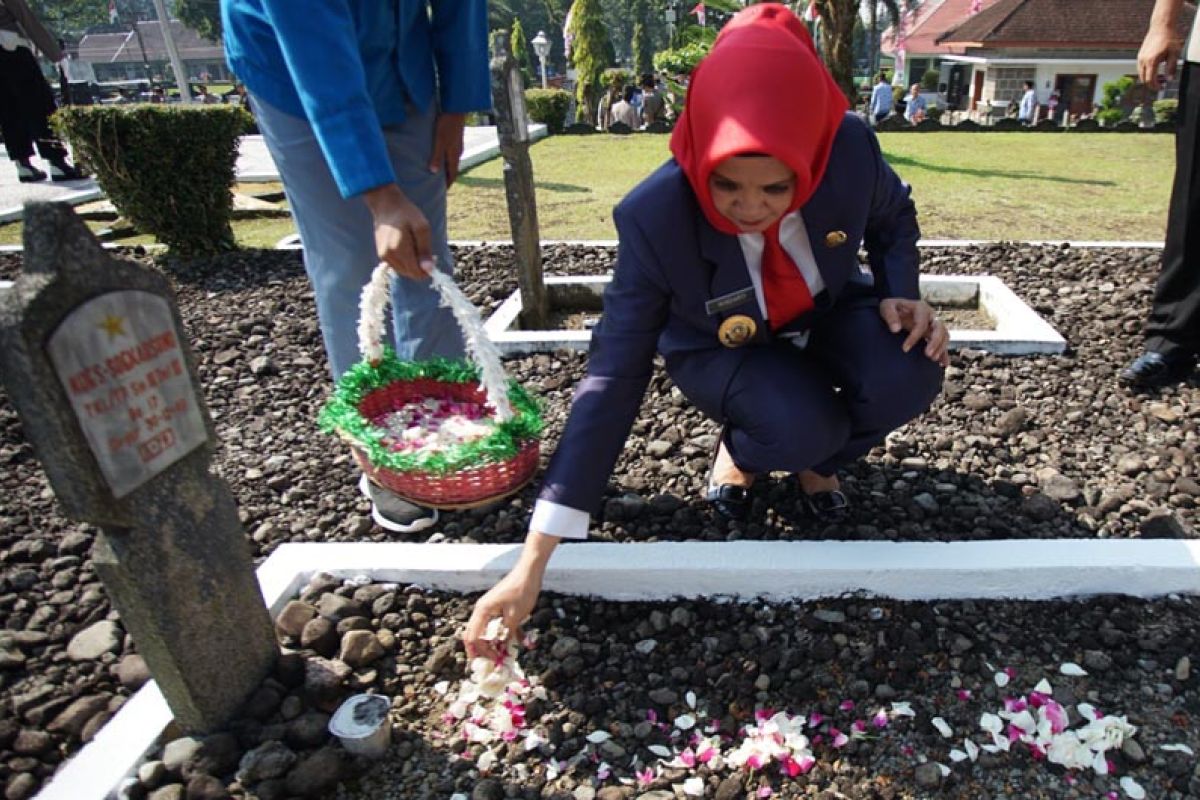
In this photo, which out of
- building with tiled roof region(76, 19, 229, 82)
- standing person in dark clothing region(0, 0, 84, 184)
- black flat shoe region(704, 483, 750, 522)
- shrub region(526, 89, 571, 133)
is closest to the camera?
black flat shoe region(704, 483, 750, 522)

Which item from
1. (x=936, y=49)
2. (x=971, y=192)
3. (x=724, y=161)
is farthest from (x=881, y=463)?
(x=936, y=49)

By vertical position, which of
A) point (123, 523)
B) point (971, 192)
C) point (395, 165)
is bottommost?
point (971, 192)

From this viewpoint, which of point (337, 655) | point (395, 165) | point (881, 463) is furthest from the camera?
point (881, 463)

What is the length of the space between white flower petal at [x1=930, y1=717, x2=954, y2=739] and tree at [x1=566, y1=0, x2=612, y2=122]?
24812 mm

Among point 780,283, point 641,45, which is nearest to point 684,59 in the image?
point 780,283

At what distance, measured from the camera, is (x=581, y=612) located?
6.28 ft

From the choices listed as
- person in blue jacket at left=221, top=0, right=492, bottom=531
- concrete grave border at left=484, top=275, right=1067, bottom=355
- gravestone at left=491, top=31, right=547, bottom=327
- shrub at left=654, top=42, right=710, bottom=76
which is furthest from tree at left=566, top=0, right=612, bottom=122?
person in blue jacket at left=221, top=0, right=492, bottom=531

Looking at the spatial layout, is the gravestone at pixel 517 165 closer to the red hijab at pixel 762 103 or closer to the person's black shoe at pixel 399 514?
the person's black shoe at pixel 399 514

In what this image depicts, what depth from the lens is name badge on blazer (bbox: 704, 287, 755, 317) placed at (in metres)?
1.80

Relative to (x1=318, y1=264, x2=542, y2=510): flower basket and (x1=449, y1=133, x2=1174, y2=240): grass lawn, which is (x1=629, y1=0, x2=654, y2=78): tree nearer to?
(x1=449, y1=133, x2=1174, y2=240): grass lawn

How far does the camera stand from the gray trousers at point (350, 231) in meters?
2.04

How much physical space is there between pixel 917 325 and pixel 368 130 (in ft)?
4.24

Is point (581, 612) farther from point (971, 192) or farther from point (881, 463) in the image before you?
point (971, 192)

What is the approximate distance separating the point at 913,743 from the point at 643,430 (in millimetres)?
1377
